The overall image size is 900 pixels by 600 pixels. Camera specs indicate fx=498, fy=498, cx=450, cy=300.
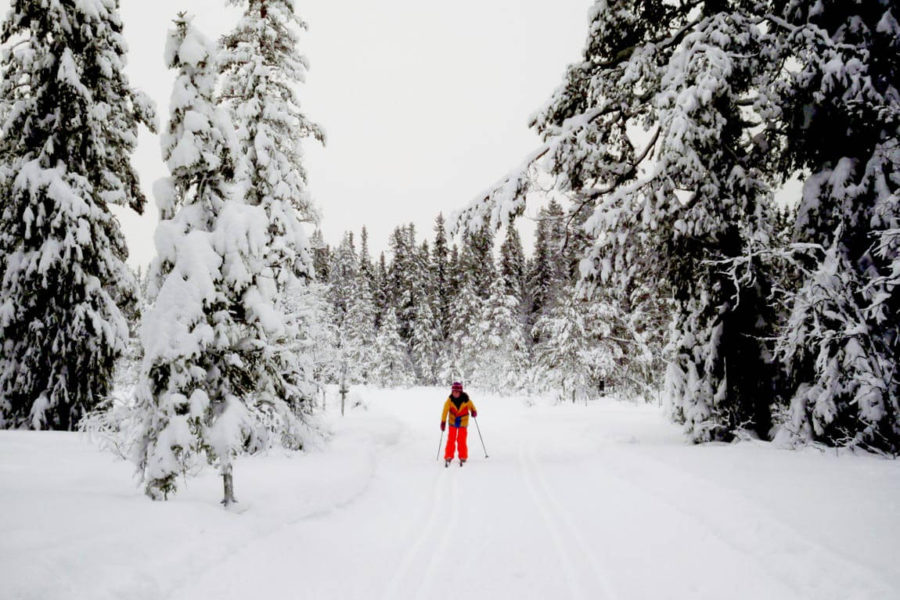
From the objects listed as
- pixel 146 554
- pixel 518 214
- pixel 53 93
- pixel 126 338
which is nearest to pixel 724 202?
pixel 518 214

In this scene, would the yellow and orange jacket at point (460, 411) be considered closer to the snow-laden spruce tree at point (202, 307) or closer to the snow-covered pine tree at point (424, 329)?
the snow-laden spruce tree at point (202, 307)

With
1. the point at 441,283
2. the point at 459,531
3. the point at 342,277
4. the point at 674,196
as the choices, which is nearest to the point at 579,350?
the point at 674,196

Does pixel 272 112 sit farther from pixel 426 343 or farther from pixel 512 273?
pixel 426 343

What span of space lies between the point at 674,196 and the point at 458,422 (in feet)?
22.6

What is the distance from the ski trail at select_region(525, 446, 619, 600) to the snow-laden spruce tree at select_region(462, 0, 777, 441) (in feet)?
13.7

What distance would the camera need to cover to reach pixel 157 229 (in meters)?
6.12

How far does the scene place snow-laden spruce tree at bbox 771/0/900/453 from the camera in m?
7.82

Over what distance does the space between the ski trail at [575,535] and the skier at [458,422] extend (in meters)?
1.83

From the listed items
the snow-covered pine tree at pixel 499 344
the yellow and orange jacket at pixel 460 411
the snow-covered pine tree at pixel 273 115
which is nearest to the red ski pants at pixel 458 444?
the yellow and orange jacket at pixel 460 411

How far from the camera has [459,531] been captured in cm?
653

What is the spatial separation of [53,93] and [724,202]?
586 inches

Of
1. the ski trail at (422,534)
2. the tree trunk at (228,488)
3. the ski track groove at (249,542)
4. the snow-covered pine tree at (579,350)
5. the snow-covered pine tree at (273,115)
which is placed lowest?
the ski trail at (422,534)

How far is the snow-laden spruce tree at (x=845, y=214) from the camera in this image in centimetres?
782

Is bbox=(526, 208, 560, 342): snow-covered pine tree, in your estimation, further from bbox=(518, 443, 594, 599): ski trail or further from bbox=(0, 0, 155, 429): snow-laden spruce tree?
bbox=(0, 0, 155, 429): snow-laden spruce tree
